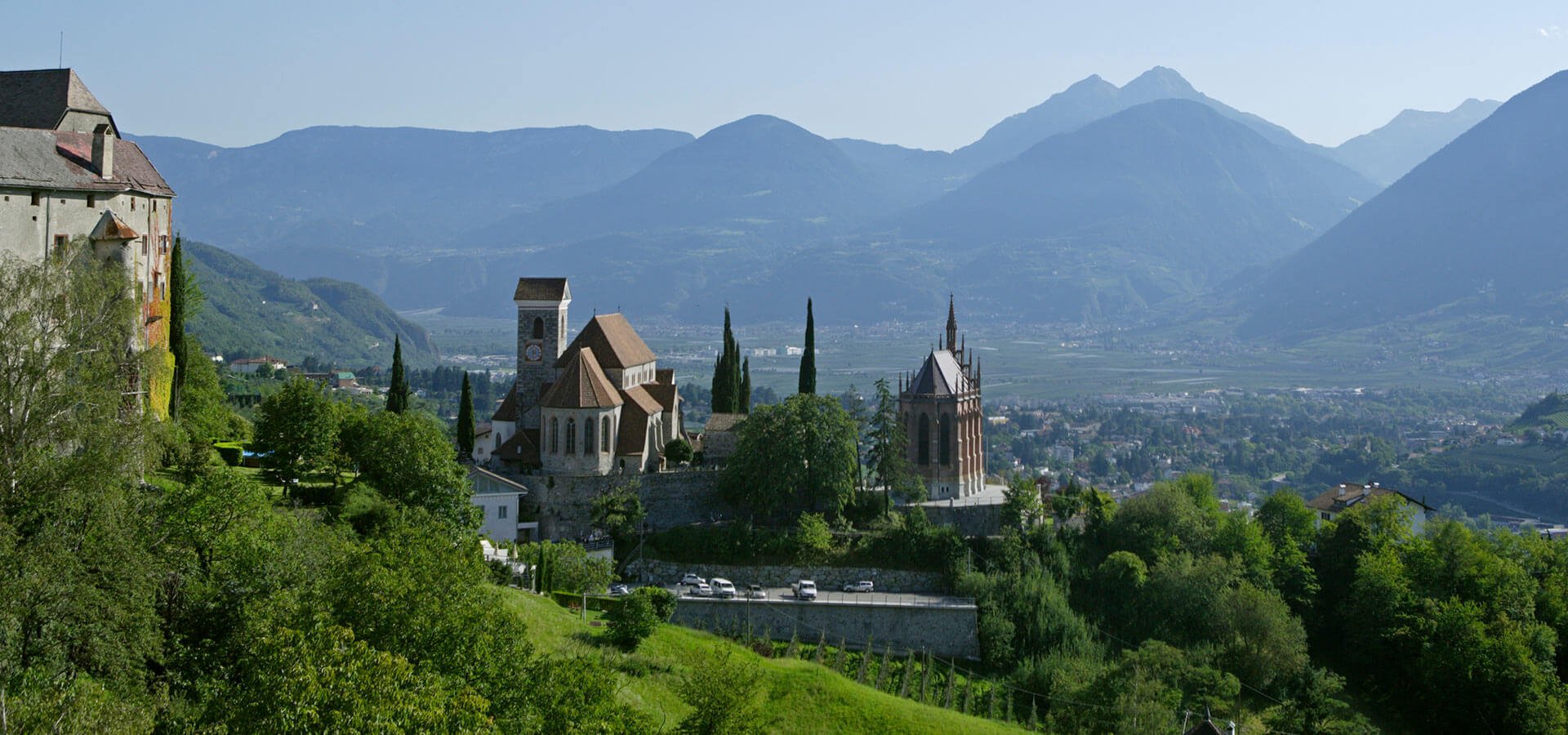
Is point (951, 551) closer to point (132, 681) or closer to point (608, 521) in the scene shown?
point (608, 521)

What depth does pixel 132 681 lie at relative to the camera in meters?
26.1

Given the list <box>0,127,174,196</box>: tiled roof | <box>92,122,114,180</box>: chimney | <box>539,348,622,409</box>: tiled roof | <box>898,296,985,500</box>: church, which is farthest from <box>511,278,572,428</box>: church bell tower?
<box>92,122,114,180</box>: chimney

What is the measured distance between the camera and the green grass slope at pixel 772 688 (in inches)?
1534

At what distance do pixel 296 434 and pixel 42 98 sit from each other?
44.3 ft

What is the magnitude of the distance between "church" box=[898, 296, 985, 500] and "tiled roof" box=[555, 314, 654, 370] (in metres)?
13.3

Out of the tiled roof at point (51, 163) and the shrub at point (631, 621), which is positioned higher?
the tiled roof at point (51, 163)

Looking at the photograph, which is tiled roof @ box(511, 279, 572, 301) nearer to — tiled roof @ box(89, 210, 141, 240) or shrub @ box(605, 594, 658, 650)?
tiled roof @ box(89, 210, 141, 240)

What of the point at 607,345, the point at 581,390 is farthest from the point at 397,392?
the point at 607,345

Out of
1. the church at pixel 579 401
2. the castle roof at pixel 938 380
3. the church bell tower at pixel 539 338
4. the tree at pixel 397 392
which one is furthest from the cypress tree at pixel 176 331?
the castle roof at pixel 938 380

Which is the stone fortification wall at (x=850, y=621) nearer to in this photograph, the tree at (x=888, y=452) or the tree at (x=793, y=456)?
the tree at (x=793, y=456)

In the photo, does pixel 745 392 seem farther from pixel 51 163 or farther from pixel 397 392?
pixel 51 163

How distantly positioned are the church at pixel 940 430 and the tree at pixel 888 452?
12.7ft

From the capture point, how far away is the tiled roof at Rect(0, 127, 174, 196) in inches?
1485

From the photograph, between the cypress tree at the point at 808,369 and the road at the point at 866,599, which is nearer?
the road at the point at 866,599
